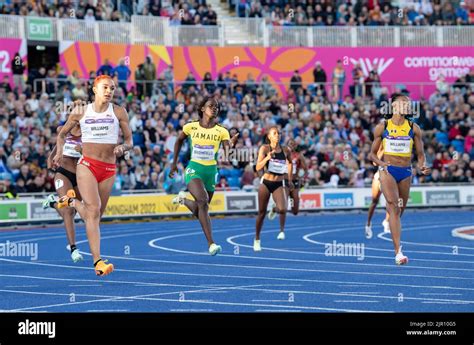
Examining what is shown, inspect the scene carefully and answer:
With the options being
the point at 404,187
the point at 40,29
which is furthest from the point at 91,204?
the point at 40,29

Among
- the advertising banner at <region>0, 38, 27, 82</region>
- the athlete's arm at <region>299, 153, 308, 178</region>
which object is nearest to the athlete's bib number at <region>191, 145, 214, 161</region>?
the athlete's arm at <region>299, 153, 308, 178</region>

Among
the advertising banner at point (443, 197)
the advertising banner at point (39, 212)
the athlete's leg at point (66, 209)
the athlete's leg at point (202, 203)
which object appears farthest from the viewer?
the advertising banner at point (443, 197)

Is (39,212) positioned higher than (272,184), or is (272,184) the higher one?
(272,184)

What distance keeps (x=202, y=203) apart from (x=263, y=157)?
17.1 feet

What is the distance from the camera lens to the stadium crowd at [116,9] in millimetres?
38562

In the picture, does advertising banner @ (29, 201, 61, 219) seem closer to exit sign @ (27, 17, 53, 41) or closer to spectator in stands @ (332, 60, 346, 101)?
exit sign @ (27, 17, 53, 41)

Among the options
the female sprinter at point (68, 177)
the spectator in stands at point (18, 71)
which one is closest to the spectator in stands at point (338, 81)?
the spectator in stands at point (18, 71)

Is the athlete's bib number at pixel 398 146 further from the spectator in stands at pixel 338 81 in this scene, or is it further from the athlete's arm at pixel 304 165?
the spectator in stands at pixel 338 81

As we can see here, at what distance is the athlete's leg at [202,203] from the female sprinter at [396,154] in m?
2.66

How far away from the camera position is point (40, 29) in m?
38.8

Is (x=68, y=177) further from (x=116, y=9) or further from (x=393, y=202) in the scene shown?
(x=116, y=9)

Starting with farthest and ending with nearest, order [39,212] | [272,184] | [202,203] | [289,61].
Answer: [289,61] → [39,212] → [272,184] → [202,203]

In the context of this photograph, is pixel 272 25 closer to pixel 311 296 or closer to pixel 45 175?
pixel 45 175

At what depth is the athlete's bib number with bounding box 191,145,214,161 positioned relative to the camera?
19125 mm
